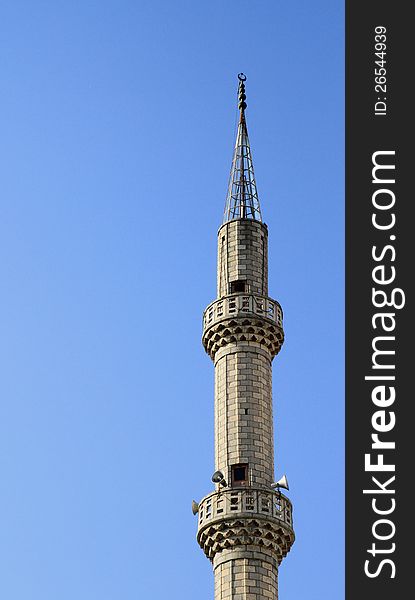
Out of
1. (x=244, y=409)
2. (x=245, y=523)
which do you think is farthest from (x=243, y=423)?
(x=245, y=523)

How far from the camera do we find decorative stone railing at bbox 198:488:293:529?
4459cm

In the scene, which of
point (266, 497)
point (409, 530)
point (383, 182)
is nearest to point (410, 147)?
point (383, 182)

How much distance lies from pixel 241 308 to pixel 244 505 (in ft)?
25.9

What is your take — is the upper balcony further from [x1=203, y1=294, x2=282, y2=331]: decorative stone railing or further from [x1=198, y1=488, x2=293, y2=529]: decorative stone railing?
[x1=198, y1=488, x2=293, y2=529]: decorative stone railing

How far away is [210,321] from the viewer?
49250mm

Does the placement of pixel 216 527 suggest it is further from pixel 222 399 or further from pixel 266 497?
pixel 222 399

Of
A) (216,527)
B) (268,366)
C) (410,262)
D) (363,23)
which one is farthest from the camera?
(268,366)

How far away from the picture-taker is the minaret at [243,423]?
44.2 m

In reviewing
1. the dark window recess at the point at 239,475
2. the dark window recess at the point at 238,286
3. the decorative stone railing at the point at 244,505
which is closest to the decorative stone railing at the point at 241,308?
the dark window recess at the point at 238,286

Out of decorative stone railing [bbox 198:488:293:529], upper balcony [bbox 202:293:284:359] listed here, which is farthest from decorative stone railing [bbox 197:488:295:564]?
upper balcony [bbox 202:293:284:359]

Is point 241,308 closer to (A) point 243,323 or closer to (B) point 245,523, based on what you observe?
(A) point 243,323

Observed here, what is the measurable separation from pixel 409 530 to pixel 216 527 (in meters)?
12.9

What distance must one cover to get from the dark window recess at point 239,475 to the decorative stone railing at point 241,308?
236 inches

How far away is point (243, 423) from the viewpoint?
46406 mm
